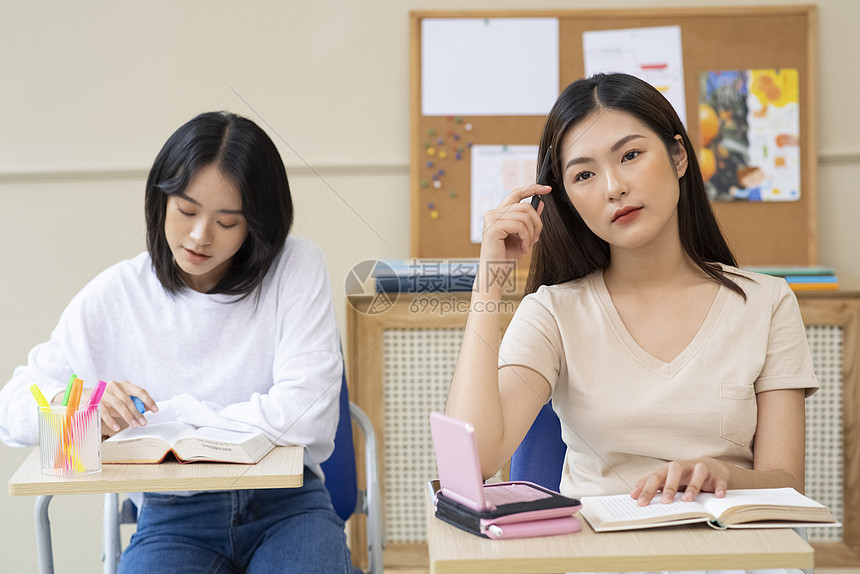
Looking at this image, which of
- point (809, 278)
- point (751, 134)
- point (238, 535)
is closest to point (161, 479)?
point (238, 535)

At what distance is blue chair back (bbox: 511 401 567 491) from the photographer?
1277 millimetres

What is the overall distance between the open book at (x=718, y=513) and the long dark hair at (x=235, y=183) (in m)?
0.81

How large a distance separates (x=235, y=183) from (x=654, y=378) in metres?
0.76

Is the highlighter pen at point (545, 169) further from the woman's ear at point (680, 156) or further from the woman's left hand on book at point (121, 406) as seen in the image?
the woman's left hand on book at point (121, 406)

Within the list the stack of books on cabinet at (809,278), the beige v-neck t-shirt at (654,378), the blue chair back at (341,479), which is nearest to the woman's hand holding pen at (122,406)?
the blue chair back at (341,479)

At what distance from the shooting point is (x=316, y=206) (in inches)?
92.9

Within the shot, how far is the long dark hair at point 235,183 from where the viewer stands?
1.39 meters

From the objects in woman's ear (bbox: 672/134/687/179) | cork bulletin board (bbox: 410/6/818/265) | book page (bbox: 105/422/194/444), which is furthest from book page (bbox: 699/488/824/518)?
cork bulletin board (bbox: 410/6/818/265)

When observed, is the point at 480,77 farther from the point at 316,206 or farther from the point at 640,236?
the point at 640,236

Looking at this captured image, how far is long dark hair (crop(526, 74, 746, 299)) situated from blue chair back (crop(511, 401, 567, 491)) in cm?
21

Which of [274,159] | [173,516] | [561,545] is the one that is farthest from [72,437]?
[561,545]

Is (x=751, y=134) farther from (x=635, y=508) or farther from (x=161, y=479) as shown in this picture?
(x=161, y=479)

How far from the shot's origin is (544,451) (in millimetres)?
1284

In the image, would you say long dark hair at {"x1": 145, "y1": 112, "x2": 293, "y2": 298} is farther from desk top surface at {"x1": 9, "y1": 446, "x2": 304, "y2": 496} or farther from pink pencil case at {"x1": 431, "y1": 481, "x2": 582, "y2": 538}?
pink pencil case at {"x1": 431, "y1": 481, "x2": 582, "y2": 538}
